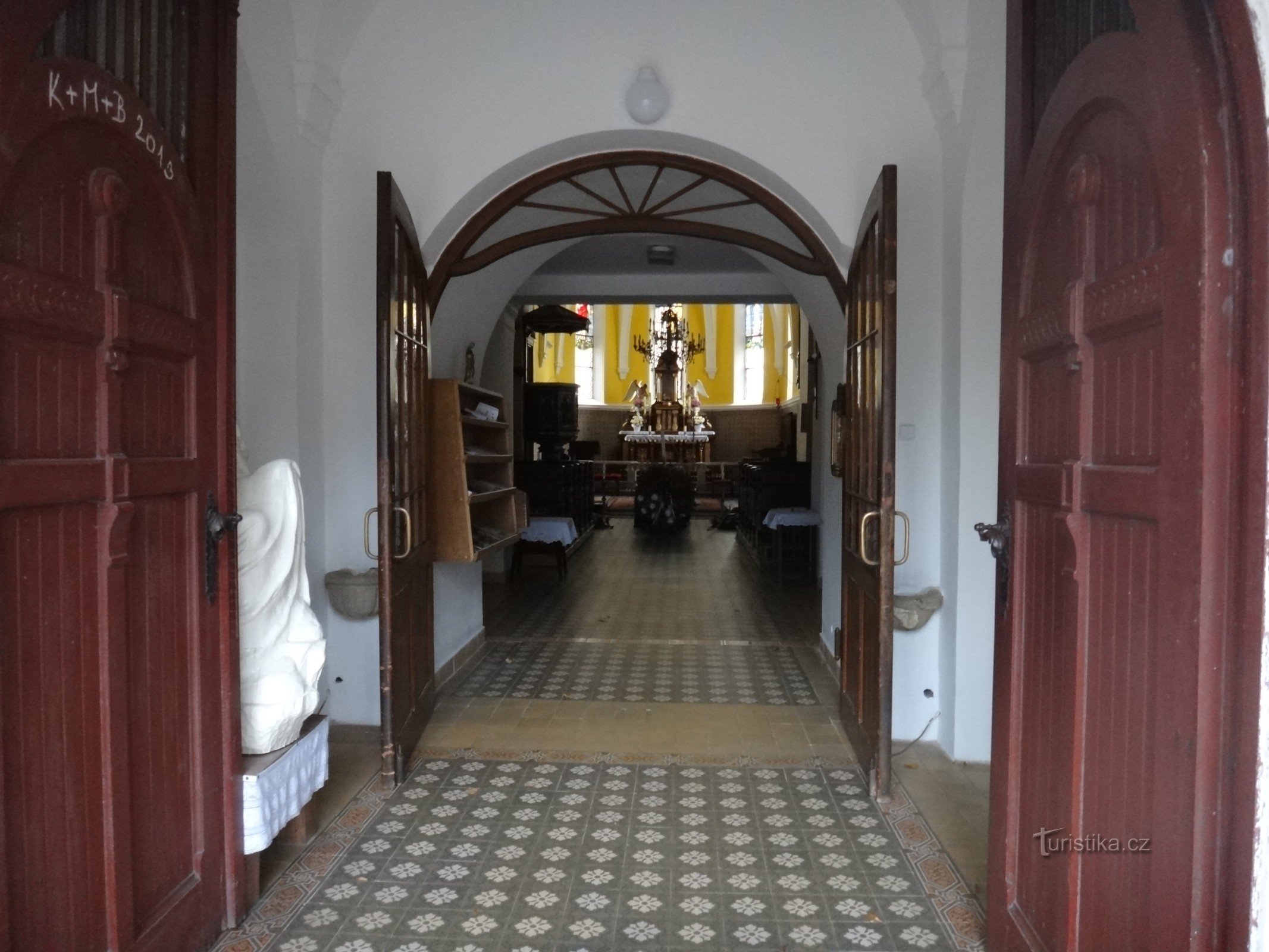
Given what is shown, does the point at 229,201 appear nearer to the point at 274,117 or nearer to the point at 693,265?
the point at 274,117

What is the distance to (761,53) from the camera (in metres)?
4.42

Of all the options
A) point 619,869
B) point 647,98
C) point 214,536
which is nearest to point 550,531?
point 647,98

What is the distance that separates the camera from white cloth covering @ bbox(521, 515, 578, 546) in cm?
923

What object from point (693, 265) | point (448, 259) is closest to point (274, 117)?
point (448, 259)

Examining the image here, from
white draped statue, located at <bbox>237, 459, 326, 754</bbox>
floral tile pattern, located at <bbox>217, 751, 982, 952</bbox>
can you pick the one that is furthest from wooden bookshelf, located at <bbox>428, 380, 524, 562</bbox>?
white draped statue, located at <bbox>237, 459, 326, 754</bbox>

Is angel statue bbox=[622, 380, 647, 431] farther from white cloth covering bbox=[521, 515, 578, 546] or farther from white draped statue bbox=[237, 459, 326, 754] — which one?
white draped statue bbox=[237, 459, 326, 754]

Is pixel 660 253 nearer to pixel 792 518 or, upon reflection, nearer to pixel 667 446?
pixel 792 518

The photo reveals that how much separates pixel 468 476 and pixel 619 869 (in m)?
3.42

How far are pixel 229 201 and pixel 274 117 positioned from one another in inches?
72.9

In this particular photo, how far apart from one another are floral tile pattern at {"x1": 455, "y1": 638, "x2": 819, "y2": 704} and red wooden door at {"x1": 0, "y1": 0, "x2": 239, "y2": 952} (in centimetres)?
292

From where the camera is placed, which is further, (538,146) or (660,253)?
(660,253)

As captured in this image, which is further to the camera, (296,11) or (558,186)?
(558,186)

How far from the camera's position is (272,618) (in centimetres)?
283

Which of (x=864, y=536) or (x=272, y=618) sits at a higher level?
(x=864, y=536)
